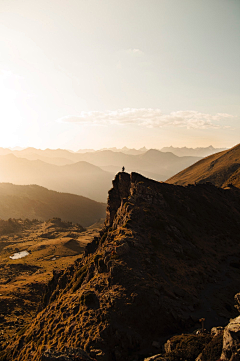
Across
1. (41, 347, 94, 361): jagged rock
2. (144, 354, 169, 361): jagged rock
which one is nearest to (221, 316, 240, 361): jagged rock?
(144, 354, 169, 361): jagged rock

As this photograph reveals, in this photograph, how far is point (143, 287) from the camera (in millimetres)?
39750

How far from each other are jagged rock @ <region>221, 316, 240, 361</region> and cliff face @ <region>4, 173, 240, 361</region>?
43.4 feet

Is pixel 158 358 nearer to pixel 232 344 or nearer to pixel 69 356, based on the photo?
pixel 232 344

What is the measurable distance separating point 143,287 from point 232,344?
60.7ft

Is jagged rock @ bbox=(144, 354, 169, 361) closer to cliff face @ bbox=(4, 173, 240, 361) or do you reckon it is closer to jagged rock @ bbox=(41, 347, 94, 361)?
cliff face @ bbox=(4, 173, 240, 361)

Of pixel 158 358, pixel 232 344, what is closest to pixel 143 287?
pixel 158 358

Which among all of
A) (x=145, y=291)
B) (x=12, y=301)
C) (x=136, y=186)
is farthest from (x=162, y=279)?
(x=12, y=301)

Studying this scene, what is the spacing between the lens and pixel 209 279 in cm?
5022

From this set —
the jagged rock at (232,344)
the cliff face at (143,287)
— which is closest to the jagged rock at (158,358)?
the cliff face at (143,287)

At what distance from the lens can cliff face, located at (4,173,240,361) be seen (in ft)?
116

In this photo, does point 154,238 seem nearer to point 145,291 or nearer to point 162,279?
point 162,279

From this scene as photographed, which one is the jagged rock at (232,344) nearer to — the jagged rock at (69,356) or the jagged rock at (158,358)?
the jagged rock at (158,358)

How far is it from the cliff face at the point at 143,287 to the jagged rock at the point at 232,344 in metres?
13.2

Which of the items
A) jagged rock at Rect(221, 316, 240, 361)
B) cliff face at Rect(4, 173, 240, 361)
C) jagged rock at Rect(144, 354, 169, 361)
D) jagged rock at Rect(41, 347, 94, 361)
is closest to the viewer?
jagged rock at Rect(221, 316, 240, 361)
